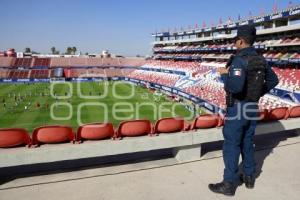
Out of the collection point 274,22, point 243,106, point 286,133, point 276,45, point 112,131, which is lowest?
point 286,133

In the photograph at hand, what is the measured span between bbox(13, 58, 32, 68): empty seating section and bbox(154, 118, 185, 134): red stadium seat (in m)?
76.0

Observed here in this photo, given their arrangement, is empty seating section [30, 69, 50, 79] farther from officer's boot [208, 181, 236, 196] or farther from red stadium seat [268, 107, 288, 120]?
officer's boot [208, 181, 236, 196]

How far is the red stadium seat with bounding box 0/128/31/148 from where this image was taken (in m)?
4.32

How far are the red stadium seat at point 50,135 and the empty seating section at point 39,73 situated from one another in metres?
69.2

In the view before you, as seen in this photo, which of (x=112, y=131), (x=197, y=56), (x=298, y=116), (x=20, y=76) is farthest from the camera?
(x=20, y=76)

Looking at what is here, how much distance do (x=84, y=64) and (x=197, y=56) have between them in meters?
36.1

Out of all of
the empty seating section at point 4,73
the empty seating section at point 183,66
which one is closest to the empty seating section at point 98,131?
the empty seating section at point 183,66

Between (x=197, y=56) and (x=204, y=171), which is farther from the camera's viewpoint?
(x=197, y=56)

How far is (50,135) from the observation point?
4.54 m

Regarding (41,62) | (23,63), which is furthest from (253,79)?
(41,62)

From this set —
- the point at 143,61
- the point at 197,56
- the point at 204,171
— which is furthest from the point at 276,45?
the point at 143,61

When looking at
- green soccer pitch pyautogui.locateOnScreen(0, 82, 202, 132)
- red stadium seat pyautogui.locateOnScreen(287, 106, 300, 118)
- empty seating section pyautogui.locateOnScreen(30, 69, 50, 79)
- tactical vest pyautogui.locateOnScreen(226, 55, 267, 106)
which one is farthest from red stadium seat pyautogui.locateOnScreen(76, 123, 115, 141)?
empty seating section pyautogui.locateOnScreen(30, 69, 50, 79)

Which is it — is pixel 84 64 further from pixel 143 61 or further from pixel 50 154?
pixel 50 154

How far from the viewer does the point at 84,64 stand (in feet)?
264
